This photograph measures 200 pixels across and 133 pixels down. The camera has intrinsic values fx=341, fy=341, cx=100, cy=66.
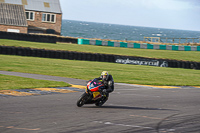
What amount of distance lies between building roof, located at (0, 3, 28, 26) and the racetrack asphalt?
44716 mm

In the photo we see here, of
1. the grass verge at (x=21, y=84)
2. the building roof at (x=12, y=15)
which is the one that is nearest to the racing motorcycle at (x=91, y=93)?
the grass verge at (x=21, y=84)

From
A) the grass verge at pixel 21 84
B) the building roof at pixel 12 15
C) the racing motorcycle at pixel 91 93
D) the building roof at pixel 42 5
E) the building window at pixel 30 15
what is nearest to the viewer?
the racing motorcycle at pixel 91 93

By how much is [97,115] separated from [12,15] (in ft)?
165

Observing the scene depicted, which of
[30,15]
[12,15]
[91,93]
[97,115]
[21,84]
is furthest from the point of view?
[30,15]

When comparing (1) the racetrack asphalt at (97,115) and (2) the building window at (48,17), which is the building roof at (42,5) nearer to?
(2) the building window at (48,17)

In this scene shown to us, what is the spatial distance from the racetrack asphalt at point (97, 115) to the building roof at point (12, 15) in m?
44.7

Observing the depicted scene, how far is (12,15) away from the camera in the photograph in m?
56.8

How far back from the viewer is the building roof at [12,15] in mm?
55562

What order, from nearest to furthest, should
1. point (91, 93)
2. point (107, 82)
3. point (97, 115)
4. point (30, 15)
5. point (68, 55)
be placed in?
point (97, 115) → point (91, 93) → point (107, 82) → point (68, 55) → point (30, 15)

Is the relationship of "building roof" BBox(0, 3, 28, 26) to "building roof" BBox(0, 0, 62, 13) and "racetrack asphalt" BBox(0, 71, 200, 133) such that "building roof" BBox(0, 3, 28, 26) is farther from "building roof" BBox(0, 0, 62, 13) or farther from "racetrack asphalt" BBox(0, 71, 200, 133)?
"racetrack asphalt" BBox(0, 71, 200, 133)

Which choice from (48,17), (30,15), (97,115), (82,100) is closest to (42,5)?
(48,17)

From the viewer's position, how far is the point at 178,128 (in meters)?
8.38

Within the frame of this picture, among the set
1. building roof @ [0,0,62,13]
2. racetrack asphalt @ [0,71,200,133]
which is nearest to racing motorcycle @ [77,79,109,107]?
racetrack asphalt @ [0,71,200,133]

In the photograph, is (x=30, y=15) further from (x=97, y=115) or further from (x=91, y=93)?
(x=97, y=115)
